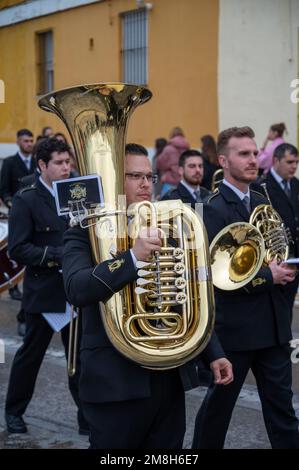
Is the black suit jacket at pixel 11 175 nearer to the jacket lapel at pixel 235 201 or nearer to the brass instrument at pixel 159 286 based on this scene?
the jacket lapel at pixel 235 201

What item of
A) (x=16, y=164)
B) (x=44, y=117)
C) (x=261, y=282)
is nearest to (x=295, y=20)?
(x=16, y=164)

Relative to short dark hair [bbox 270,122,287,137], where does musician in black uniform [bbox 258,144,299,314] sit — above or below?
below

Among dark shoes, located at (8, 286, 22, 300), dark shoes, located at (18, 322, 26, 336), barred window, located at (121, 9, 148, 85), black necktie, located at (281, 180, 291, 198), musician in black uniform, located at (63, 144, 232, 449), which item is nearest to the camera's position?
musician in black uniform, located at (63, 144, 232, 449)

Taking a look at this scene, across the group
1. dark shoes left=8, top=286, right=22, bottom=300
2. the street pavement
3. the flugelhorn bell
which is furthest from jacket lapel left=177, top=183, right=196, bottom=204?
the flugelhorn bell

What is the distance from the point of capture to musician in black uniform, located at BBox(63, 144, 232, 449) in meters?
3.37

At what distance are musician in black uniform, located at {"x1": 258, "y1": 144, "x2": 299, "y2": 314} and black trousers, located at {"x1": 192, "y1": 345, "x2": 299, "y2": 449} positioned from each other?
7.94ft

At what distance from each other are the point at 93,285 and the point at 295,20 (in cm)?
1029

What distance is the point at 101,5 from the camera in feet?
55.2

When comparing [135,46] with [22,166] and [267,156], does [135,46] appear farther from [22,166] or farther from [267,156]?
[22,166]

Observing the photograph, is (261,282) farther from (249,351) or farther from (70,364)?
(70,364)

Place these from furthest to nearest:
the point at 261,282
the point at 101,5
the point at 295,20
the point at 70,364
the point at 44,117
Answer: the point at 44,117 → the point at 101,5 → the point at 295,20 → the point at 70,364 → the point at 261,282

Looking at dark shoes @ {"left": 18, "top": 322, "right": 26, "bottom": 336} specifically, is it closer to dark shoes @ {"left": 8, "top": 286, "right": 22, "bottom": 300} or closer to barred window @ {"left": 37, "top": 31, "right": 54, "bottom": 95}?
dark shoes @ {"left": 8, "top": 286, "right": 22, "bottom": 300}

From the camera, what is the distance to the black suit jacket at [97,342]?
3252 mm

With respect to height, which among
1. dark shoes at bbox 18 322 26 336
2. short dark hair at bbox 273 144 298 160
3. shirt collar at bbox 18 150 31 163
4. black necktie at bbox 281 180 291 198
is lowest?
dark shoes at bbox 18 322 26 336
